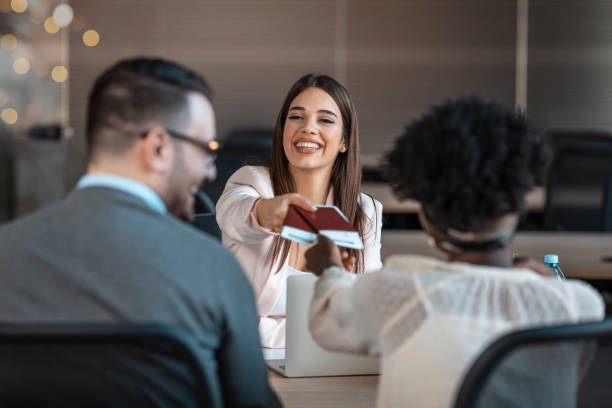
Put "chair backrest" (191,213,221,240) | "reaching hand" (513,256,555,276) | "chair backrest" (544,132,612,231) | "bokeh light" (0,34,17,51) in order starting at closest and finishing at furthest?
"reaching hand" (513,256,555,276), "chair backrest" (191,213,221,240), "chair backrest" (544,132,612,231), "bokeh light" (0,34,17,51)

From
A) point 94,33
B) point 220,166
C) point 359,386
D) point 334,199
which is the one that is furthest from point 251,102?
point 359,386

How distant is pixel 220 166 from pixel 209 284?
1.65 m

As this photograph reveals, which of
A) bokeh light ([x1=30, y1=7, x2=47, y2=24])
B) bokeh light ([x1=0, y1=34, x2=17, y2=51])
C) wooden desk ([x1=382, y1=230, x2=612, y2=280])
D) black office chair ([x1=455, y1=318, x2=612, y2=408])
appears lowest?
wooden desk ([x1=382, y1=230, x2=612, y2=280])

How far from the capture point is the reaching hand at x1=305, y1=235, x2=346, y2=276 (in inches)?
46.5

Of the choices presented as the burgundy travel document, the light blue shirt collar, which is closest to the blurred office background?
the burgundy travel document

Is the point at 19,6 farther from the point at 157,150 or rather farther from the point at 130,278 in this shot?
the point at 130,278

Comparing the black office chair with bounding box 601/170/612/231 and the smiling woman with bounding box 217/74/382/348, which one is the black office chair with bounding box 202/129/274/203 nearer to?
the smiling woman with bounding box 217/74/382/348

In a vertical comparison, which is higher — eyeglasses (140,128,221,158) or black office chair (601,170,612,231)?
eyeglasses (140,128,221,158)

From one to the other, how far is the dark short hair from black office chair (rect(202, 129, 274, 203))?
1.06 m

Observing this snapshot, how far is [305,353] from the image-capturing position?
1.28 meters

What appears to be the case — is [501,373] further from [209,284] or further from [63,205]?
[63,205]

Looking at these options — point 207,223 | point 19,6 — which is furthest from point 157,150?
point 19,6

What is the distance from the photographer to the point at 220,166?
2.48m

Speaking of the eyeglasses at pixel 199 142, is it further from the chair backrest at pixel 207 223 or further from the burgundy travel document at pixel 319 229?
the chair backrest at pixel 207 223
